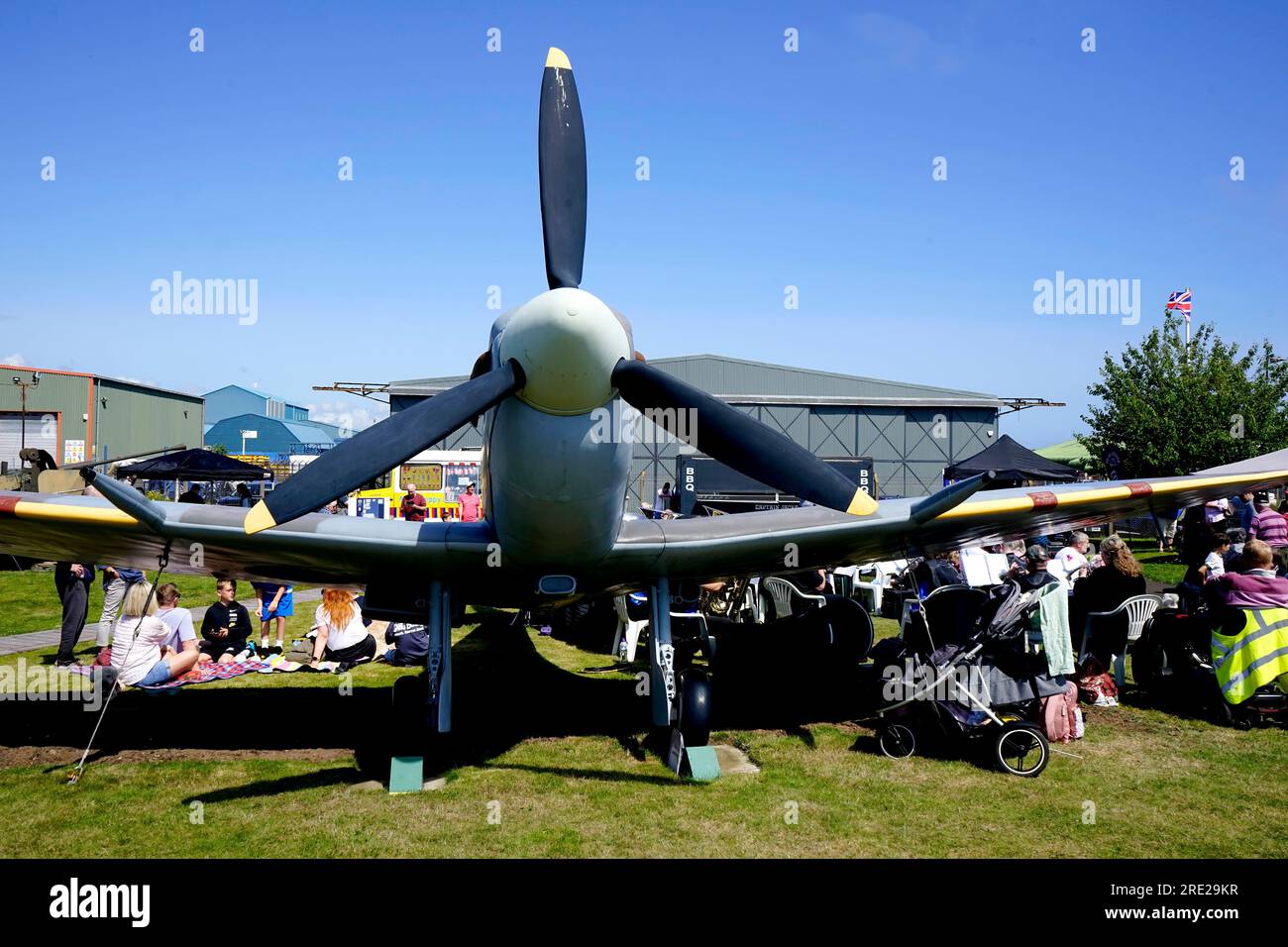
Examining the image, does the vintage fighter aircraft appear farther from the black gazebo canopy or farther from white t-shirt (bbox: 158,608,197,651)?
the black gazebo canopy

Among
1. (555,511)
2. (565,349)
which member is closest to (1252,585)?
(555,511)

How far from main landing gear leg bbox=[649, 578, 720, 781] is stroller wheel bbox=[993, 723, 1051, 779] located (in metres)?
2.41

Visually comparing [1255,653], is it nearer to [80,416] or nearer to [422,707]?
[422,707]

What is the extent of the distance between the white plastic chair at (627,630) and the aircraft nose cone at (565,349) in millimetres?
A: 7108

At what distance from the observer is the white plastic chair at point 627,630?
41.0ft

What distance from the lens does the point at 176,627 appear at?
32.9ft

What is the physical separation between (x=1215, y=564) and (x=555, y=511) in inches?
379

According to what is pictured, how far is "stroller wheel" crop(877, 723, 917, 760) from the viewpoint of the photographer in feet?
24.6

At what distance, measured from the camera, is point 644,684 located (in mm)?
10688

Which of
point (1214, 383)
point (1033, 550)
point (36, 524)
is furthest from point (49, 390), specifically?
point (1214, 383)
